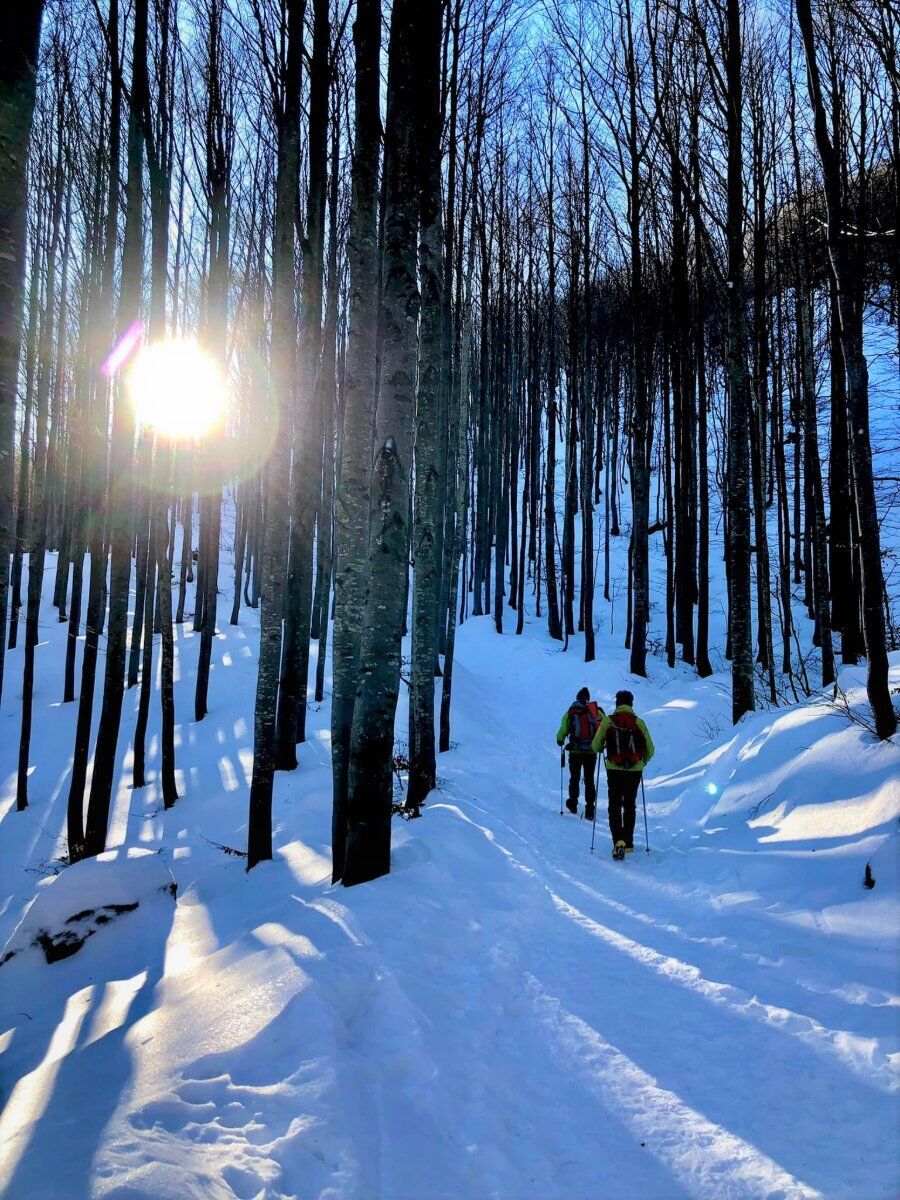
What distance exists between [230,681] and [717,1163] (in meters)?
16.1

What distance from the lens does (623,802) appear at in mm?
6863

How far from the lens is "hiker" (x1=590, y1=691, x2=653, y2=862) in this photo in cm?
675

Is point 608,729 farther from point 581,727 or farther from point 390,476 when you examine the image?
point 390,476

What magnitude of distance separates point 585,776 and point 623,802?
5.80ft

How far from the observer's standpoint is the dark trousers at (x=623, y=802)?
6.74 m

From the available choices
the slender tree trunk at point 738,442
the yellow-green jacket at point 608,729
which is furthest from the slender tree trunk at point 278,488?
the slender tree trunk at point 738,442

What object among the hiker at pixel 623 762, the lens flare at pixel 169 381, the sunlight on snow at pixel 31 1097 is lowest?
the sunlight on snow at pixel 31 1097

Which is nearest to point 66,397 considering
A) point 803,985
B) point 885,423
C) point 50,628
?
point 50,628

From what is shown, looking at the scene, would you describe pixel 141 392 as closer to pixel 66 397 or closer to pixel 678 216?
pixel 678 216

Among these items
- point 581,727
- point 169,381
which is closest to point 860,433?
point 581,727

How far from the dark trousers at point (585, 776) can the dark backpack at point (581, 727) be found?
0.12 m

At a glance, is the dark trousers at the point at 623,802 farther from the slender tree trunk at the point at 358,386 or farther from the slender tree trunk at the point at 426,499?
the slender tree trunk at the point at 358,386

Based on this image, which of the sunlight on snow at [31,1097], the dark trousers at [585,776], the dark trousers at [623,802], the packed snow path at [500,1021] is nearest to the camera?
the sunlight on snow at [31,1097]

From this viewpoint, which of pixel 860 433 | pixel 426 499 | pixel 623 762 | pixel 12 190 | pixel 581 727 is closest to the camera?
pixel 12 190
